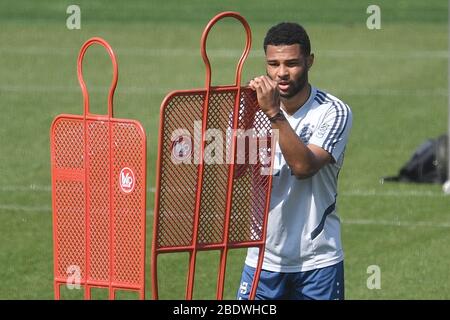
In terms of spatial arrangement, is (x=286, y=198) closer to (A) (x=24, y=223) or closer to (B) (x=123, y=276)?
(B) (x=123, y=276)

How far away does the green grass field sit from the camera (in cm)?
1280

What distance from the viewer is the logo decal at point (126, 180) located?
7.02 m

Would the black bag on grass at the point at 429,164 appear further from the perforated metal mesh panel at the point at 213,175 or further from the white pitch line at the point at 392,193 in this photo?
the perforated metal mesh panel at the point at 213,175

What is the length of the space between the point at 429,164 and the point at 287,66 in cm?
867

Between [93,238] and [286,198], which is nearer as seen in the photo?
[93,238]

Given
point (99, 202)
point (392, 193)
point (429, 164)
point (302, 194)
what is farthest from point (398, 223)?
point (99, 202)

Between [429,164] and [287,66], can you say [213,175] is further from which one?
[429,164]

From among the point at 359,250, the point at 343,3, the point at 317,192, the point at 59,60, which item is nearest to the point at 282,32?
the point at 317,192

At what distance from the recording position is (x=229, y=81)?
884 inches

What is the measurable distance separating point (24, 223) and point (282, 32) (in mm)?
7160

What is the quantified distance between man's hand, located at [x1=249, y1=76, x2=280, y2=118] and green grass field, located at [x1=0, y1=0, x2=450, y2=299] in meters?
4.78

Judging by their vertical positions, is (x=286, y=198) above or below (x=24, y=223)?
above

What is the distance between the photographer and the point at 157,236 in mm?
6926

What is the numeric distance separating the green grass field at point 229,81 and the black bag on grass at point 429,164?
0.28 meters
